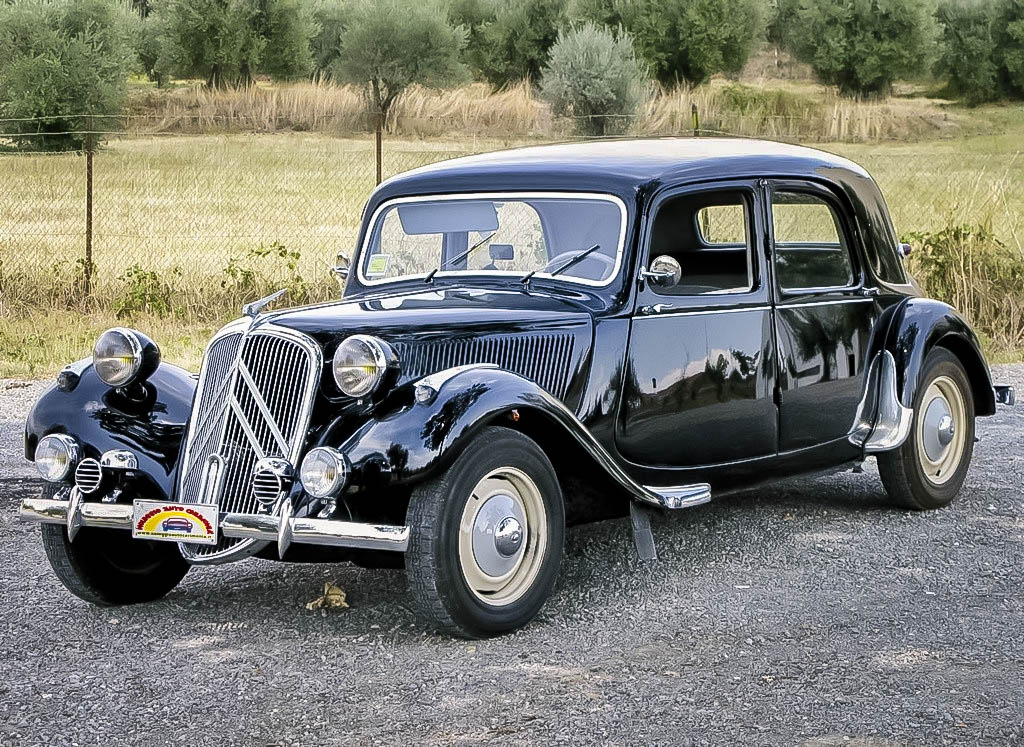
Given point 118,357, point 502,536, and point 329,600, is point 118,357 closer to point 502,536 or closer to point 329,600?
point 329,600

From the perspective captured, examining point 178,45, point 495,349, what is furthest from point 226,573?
point 178,45

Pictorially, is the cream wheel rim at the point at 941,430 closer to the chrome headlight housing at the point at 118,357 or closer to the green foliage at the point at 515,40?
the chrome headlight housing at the point at 118,357

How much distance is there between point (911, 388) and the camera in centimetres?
664

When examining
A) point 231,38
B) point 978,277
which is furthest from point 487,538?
point 231,38

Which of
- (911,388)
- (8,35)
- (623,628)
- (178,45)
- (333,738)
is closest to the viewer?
(333,738)

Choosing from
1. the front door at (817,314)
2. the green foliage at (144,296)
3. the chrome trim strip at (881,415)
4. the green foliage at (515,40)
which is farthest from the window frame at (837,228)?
the green foliage at (515,40)

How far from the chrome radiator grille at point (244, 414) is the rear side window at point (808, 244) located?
242 cm

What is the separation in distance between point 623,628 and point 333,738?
4.67 ft

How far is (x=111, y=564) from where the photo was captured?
534 cm

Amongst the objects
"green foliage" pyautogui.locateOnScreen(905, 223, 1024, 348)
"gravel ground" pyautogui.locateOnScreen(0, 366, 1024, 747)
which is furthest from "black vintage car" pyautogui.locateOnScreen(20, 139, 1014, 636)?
"green foliage" pyautogui.locateOnScreen(905, 223, 1024, 348)

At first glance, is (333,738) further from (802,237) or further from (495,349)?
(802,237)

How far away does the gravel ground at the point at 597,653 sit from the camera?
3992 millimetres

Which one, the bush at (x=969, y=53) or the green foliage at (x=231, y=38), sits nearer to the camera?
the bush at (x=969, y=53)

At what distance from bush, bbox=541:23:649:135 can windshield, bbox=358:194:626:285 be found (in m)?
22.1
